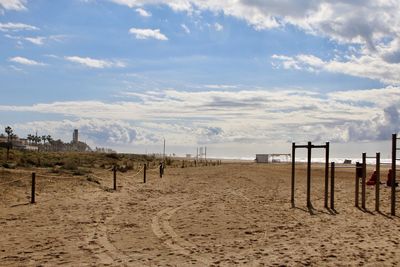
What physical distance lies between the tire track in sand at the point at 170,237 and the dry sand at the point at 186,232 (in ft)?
0.05

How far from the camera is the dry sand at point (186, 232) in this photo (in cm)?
780

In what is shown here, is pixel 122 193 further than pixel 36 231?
Yes

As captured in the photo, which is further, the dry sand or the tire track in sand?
the tire track in sand

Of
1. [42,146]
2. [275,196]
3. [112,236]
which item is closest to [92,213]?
[112,236]

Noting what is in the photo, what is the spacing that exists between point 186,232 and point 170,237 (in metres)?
0.65

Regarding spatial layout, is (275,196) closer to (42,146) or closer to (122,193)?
(122,193)

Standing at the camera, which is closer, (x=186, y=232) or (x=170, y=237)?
(x=170, y=237)

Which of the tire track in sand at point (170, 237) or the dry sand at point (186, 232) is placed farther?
the tire track in sand at point (170, 237)

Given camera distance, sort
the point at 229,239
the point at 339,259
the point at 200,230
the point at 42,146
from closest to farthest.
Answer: the point at 339,259, the point at 229,239, the point at 200,230, the point at 42,146

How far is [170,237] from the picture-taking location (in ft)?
31.6

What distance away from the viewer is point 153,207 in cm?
1459

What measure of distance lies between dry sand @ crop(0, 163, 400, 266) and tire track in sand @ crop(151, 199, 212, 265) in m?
0.02

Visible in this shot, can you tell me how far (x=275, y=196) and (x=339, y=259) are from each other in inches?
436

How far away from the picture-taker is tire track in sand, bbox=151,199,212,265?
817 cm
